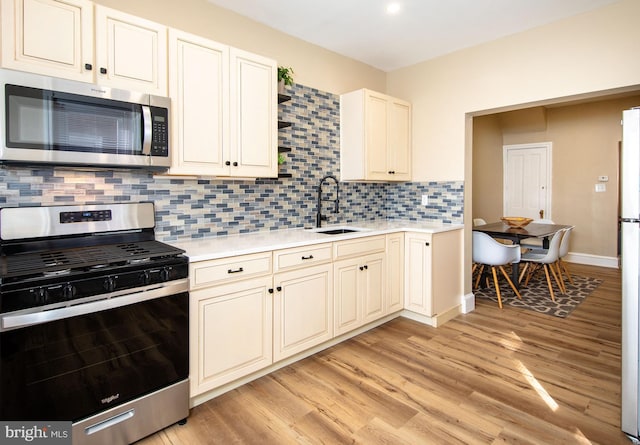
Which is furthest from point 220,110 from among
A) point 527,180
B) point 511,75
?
Result: point 527,180

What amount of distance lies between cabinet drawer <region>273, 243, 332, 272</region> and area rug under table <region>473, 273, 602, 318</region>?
97.6 inches

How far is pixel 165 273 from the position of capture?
6.01 feet

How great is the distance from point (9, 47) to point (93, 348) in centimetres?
142

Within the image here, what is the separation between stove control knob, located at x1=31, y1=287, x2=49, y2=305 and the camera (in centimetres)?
145

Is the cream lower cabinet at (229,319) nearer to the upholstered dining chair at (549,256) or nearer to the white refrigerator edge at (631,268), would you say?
the white refrigerator edge at (631,268)

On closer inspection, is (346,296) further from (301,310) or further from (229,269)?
(229,269)

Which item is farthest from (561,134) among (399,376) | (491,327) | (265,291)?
(265,291)

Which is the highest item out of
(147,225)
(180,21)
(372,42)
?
(372,42)

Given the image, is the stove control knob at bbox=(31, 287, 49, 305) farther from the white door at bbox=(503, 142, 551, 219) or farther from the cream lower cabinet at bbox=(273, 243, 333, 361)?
the white door at bbox=(503, 142, 551, 219)

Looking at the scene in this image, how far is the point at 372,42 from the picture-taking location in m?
3.41

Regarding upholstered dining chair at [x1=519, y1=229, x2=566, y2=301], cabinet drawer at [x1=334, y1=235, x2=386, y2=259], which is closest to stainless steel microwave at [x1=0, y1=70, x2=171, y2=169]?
cabinet drawer at [x1=334, y1=235, x2=386, y2=259]

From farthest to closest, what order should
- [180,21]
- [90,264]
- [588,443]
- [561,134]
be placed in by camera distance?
1. [561,134]
2. [180,21]
3. [588,443]
4. [90,264]

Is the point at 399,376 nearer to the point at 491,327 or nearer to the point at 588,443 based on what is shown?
the point at 588,443

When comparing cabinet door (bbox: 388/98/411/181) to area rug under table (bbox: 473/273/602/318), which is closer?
cabinet door (bbox: 388/98/411/181)
